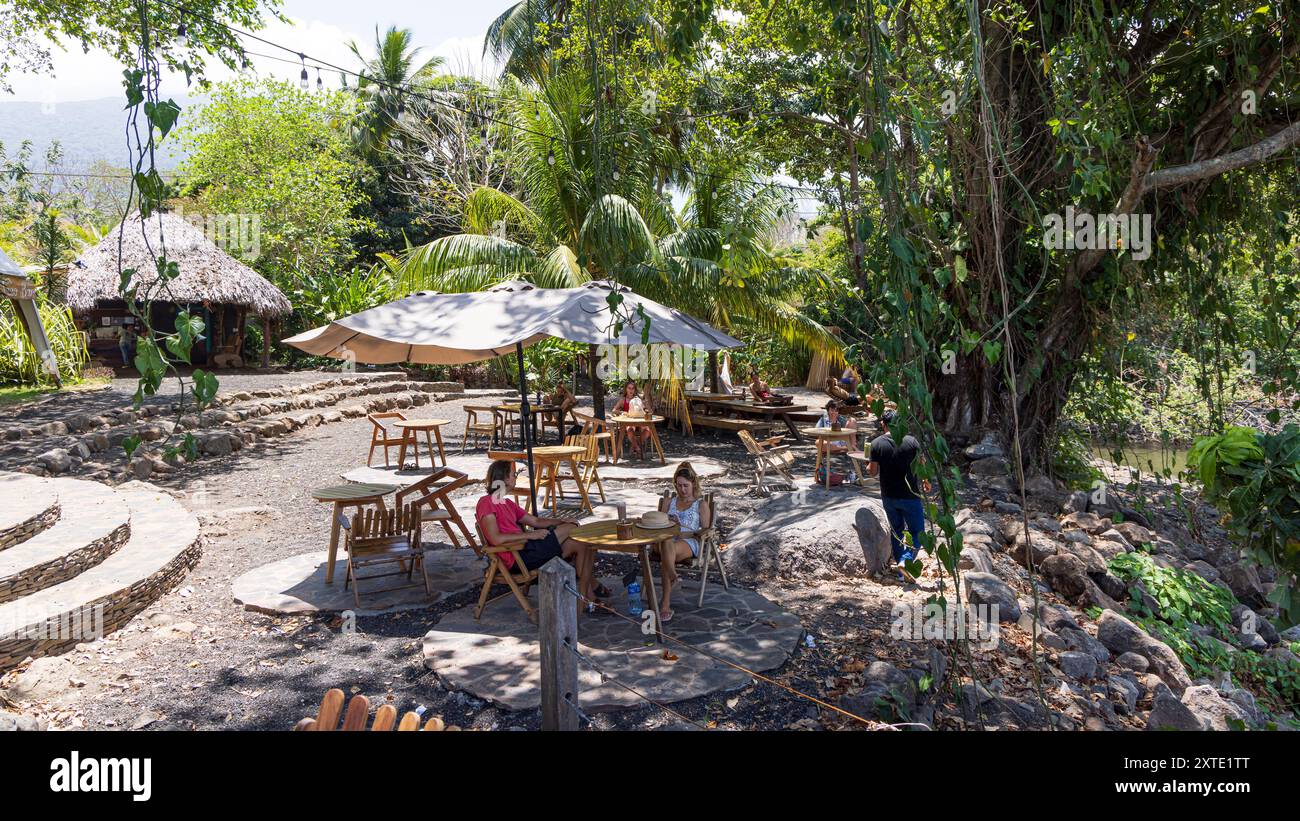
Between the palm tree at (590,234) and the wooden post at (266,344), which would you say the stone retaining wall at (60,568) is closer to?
the palm tree at (590,234)

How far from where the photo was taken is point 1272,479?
9.03 ft

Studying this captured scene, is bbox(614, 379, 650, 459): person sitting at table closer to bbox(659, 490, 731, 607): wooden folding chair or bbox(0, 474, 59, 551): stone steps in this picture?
bbox(659, 490, 731, 607): wooden folding chair

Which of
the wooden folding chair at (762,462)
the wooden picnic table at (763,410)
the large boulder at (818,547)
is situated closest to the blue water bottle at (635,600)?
the large boulder at (818,547)

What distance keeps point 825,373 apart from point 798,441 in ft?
34.7

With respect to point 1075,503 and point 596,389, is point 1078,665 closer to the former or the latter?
point 1075,503

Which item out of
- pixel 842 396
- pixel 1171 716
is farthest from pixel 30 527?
pixel 842 396

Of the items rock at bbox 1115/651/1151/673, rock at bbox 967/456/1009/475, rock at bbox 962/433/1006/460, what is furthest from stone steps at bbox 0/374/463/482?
rock at bbox 962/433/1006/460

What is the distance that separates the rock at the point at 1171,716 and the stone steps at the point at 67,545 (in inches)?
296

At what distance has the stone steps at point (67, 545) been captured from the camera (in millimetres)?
5527

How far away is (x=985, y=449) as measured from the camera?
35.0 feet

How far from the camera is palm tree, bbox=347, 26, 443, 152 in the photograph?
2945cm
